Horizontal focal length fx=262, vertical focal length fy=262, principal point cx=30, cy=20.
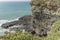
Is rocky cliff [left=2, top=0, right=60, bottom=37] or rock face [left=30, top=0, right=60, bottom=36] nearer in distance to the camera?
rocky cliff [left=2, top=0, right=60, bottom=37]

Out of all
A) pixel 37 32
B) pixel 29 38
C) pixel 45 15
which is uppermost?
pixel 29 38

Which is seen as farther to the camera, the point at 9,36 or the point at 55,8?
the point at 55,8

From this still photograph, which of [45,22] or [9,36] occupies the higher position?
[9,36]

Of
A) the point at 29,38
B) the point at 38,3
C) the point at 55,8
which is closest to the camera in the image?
the point at 29,38

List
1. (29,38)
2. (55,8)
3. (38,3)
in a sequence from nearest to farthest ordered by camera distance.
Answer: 1. (29,38)
2. (55,8)
3. (38,3)

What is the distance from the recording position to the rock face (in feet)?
119

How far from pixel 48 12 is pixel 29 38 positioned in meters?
23.8

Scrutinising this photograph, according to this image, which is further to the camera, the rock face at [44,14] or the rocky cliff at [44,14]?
the rock face at [44,14]

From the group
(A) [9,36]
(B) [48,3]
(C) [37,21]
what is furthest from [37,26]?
(A) [9,36]

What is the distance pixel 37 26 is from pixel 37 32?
62.4 inches

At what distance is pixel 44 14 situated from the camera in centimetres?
3831

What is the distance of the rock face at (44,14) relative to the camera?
119 ft

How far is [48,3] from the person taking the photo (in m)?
37.9

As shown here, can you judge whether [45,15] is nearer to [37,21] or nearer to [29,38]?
[37,21]
